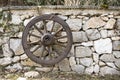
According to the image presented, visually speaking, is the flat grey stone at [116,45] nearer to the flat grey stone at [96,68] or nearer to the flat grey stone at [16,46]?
the flat grey stone at [96,68]

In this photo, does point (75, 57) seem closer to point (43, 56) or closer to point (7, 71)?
point (43, 56)

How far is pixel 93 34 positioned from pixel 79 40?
0.31 meters

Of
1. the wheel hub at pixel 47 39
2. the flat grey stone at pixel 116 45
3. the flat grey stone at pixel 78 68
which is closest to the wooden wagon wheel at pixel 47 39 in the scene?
the wheel hub at pixel 47 39

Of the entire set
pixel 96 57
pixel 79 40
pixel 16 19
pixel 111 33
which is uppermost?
pixel 16 19

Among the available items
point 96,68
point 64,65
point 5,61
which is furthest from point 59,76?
point 5,61

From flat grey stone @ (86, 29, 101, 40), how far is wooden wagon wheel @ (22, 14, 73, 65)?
0.43m

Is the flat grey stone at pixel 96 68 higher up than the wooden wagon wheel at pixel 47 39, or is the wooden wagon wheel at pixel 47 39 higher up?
the wooden wagon wheel at pixel 47 39

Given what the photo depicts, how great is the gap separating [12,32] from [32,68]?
85 cm

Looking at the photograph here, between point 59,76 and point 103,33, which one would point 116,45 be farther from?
point 59,76

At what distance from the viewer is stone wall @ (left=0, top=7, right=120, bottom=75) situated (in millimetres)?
6541

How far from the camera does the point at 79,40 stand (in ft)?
21.7

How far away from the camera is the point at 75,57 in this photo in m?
6.66

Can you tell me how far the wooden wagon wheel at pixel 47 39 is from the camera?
6.40 meters

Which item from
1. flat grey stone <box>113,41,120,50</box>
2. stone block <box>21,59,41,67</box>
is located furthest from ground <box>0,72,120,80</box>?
flat grey stone <box>113,41,120,50</box>
